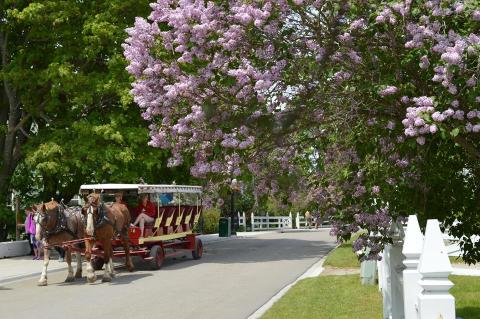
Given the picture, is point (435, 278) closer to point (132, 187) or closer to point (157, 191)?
point (132, 187)

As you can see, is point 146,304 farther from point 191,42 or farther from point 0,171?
point 0,171

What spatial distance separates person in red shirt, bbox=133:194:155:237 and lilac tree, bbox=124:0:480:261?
13.3 metres

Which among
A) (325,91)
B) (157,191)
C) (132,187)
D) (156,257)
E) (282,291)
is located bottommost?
(282,291)

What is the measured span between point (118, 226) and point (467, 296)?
9892 mm

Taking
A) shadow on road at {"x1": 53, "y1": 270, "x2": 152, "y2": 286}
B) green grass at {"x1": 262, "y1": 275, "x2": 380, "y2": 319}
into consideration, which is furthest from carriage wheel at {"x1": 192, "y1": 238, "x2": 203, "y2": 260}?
green grass at {"x1": 262, "y1": 275, "x2": 380, "y2": 319}

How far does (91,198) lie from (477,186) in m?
11.8

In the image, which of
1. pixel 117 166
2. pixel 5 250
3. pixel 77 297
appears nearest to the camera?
pixel 77 297

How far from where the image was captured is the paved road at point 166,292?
13.3 m

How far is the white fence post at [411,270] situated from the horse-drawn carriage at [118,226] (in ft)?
42.9

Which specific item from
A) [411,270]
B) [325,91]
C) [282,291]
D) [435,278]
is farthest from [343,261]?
[435,278]

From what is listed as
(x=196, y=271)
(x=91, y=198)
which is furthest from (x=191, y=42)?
(x=196, y=271)

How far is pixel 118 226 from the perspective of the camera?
64.0 ft

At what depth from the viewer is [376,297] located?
44.7ft

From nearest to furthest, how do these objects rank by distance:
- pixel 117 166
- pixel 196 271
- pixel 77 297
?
pixel 77 297 → pixel 196 271 → pixel 117 166
